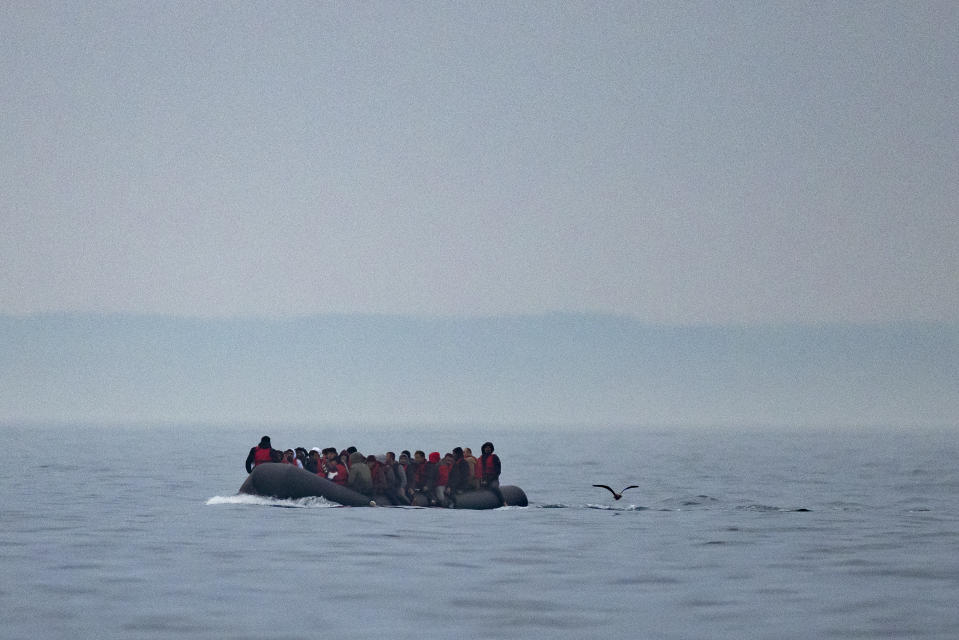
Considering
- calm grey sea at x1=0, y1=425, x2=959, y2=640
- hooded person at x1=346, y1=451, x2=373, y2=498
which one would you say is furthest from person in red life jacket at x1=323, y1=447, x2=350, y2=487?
calm grey sea at x1=0, y1=425, x2=959, y2=640

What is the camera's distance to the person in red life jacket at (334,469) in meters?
29.5

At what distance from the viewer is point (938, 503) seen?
Result: 36.4 m

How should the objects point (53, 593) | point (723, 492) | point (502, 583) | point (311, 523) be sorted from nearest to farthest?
1. point (53, 593)
2. point (502, 583)
3. point (311, 523)
4. point (723, 492)

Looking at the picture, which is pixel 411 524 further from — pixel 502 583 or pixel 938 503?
pixel 938 503

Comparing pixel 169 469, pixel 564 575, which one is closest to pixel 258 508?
pixel 564 575

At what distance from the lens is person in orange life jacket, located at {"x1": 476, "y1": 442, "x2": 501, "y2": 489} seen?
97.2 ft

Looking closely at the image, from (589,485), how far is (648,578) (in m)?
27.8

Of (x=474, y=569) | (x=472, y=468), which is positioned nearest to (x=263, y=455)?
(x=472, y=468)

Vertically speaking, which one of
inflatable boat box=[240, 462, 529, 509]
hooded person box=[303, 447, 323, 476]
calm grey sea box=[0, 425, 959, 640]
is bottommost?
calm grey sea box=[0, 425, 959, 640]

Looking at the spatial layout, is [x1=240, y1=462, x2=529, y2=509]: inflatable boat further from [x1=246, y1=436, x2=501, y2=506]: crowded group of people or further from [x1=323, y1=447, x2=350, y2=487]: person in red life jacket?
[x1=323, y1=447, x2=350, y2=487]: person in red life jacket

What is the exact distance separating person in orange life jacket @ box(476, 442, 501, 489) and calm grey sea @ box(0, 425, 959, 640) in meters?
0.84

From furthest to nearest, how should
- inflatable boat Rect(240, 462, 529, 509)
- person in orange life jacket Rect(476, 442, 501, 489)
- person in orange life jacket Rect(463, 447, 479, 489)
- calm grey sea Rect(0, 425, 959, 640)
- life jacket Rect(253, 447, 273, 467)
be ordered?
life jacket Rect(253, 447, 273, 467) < person in orange life jacket Rect(463, 447, 479, 489) < person in orange life jacket Rect(476, 442, 501, 489) < inflatable boat Rect(240, 462, 529, 509) < calm grey sea Rect(0, 425, 959, 640)

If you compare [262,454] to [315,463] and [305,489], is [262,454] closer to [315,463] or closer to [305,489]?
[315,463]

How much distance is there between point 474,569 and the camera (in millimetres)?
19062
